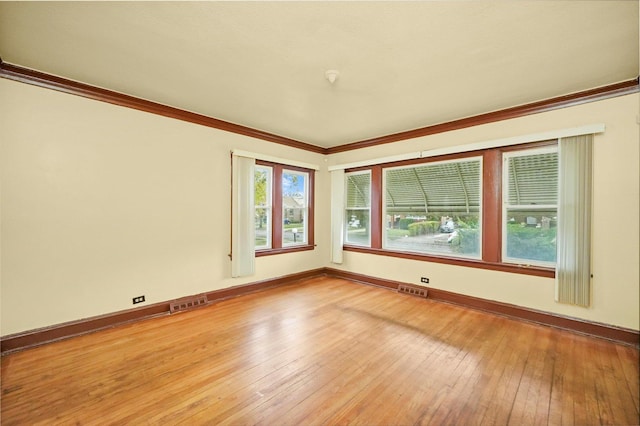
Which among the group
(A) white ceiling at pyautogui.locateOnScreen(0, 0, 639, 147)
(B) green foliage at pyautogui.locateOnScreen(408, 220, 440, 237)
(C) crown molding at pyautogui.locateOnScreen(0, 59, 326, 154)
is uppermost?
(A) white ceiling at pyautogui.locateOnScreen(0, 0, 639, 147)

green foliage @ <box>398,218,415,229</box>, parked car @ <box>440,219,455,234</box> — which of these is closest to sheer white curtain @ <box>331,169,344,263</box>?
green foliage @ <box>398,218,415,229</box>

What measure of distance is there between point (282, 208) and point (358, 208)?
1495mm

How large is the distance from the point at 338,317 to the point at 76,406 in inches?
96.4

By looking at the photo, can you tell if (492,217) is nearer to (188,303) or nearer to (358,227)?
(358,227)

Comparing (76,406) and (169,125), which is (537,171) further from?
(76,406)

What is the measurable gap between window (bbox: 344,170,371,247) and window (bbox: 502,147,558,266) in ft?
7.23

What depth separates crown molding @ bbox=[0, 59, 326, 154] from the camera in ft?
8.37

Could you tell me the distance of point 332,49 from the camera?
2176 millimetres

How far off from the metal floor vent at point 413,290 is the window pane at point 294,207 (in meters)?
2.03

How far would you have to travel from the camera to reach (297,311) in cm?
358

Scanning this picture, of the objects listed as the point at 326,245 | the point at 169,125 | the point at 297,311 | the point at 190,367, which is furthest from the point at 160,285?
the point at 326,245

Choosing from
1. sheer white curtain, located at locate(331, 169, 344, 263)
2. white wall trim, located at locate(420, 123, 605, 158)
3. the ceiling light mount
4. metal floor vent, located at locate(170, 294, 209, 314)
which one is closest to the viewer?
the ceiling light mount

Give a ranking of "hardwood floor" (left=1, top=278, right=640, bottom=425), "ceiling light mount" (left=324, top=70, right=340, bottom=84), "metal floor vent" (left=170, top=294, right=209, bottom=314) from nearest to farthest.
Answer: "hardwood floor" (left=1, top=278, right=640, bottom=425) → "ceiling light mount" (left=324, top=70, right=340, bottom=84) → "metal floor vent" (left=170, top=294, right=209, bottom=314)

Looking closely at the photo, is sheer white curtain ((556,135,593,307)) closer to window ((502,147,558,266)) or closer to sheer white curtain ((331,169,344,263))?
window ((502,147,558,266))
